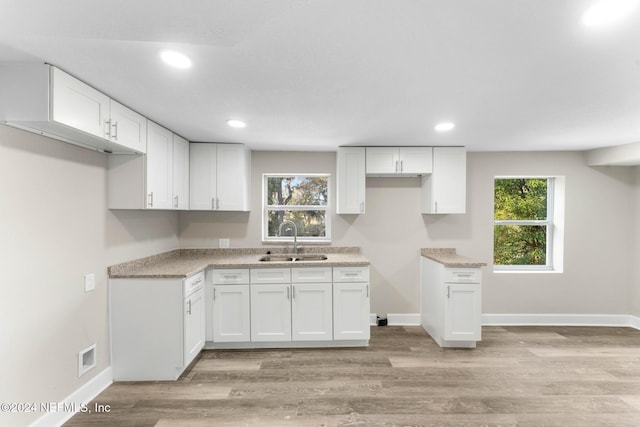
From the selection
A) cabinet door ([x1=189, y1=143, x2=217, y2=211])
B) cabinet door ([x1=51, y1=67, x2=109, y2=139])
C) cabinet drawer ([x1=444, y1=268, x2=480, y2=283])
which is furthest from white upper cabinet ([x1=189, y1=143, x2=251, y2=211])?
cabinet drawer ([x1=444, y1=268, x2=480, y2=283])

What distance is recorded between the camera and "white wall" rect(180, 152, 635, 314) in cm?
402

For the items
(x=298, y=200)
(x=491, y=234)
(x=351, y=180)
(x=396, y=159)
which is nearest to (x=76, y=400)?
(x=298, y=200)

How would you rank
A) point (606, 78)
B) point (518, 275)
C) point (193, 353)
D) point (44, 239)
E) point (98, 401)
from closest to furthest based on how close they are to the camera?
point (606, 78) → point (44, 239) → point (98, 401) → point (193, 353) → point (518, 275)

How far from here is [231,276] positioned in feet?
10.5

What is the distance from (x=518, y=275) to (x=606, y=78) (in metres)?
2.90

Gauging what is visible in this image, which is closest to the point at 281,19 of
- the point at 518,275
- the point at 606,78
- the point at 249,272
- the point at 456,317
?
the point at 606,78

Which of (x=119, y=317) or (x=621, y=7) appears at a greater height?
(x=621, y=7)

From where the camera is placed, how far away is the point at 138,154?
2.63 m

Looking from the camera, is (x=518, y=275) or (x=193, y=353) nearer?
(x=193, y=353)

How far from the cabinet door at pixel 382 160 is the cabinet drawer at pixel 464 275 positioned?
133 cm

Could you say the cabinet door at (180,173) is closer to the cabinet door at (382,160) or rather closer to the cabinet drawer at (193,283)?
the cabinet drawer at (193,283)

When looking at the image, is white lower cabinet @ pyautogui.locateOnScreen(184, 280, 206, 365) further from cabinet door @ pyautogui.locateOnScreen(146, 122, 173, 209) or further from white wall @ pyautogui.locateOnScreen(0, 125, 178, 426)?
cabinet door @ pyautogui.locateOnScreen(146, 122, 173, 209)

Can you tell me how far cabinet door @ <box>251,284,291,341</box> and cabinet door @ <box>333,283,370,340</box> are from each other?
1.66ft

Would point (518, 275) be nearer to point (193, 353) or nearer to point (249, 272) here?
point (249, 272)
